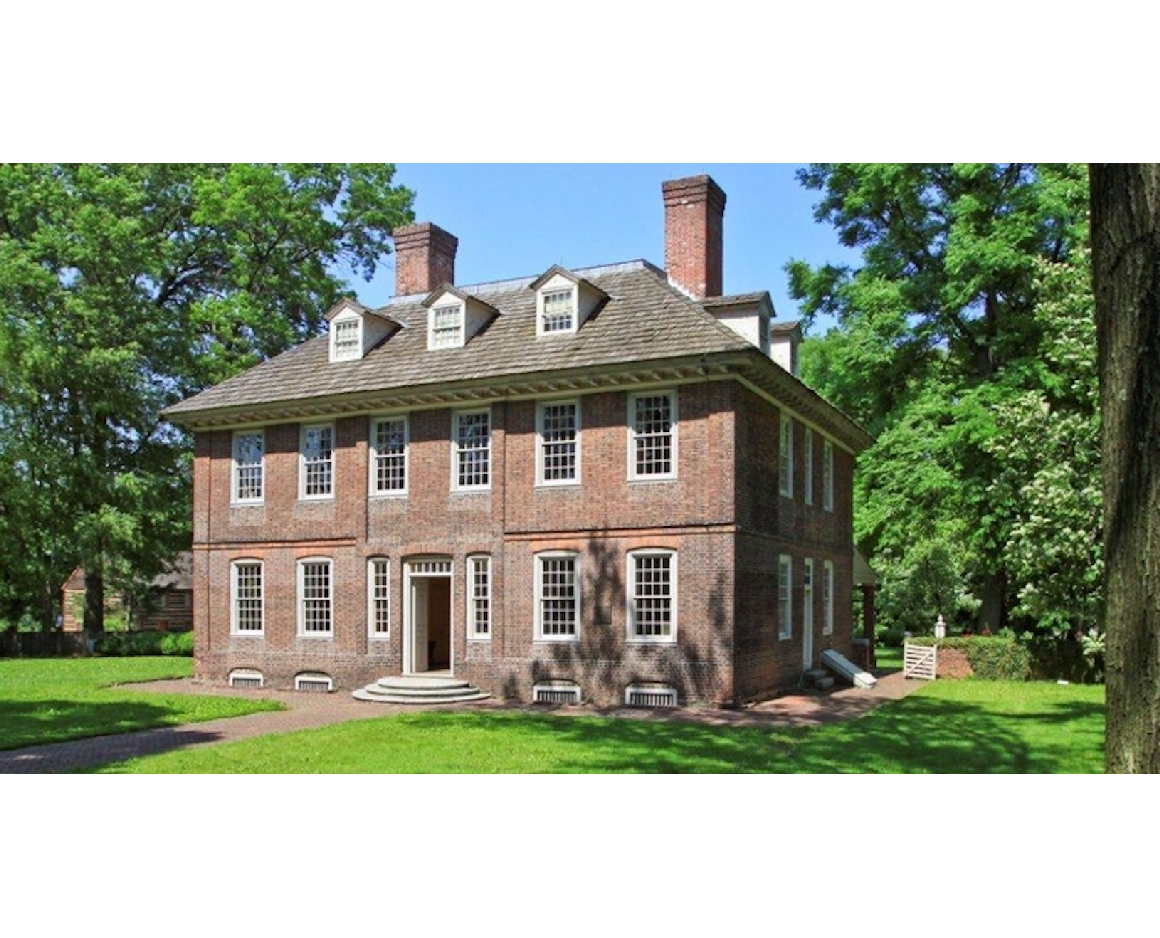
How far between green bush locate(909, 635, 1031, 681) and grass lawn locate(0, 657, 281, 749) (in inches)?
718

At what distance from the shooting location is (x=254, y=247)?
39531 mm

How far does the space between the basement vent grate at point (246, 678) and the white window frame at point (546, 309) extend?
36.2 feet

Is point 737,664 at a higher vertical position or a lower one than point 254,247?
lower

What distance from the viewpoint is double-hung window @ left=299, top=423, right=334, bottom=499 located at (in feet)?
83.1

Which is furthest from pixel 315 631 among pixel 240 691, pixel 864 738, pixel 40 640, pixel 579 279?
pixel 40 640

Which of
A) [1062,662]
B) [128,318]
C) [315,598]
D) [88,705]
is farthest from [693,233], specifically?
[128,318]

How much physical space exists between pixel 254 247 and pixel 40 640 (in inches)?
656

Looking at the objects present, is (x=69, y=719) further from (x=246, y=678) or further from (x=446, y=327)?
(x=446, y=327)

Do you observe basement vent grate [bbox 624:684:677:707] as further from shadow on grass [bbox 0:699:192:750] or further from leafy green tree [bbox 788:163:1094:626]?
leafy green tree [bbox 788:163:1094:626]

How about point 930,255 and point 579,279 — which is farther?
point 930,255

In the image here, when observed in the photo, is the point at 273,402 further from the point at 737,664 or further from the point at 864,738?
the point at 864,738

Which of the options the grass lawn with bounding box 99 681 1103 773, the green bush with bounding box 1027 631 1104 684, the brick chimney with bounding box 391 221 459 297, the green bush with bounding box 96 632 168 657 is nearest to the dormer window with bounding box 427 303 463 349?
the brick chimney with bounding box 391 221 459 297

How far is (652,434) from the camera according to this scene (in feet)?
68.8

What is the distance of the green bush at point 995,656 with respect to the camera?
2773 centimetres
